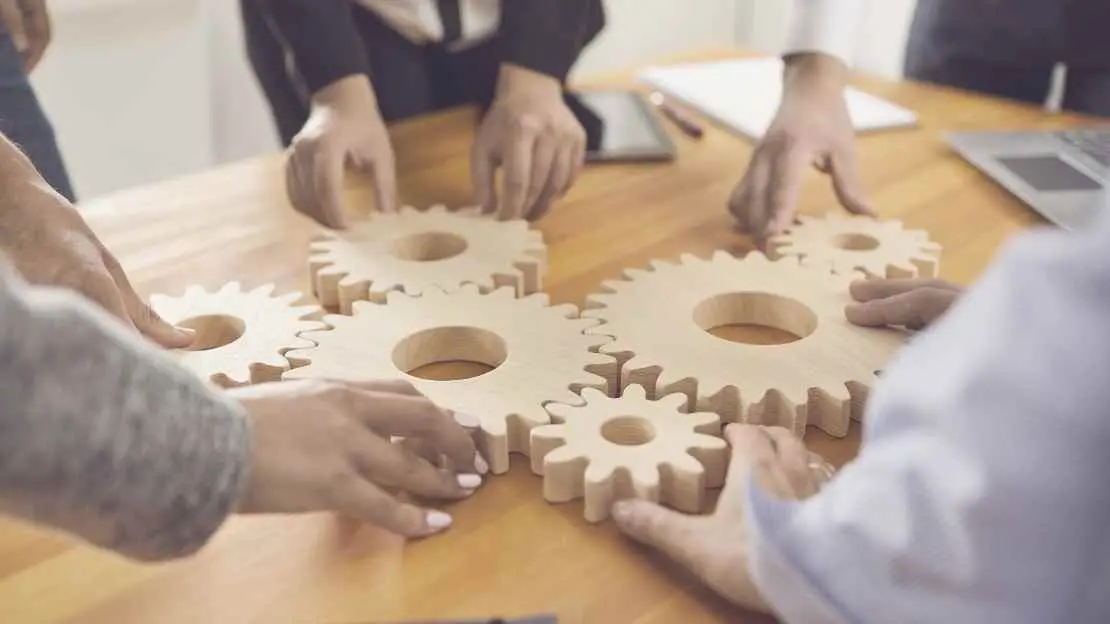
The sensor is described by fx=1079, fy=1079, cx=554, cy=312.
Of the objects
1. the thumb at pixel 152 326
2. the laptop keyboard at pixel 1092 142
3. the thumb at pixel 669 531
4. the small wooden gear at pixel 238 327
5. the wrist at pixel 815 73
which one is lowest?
the thumb at pixel 669 531

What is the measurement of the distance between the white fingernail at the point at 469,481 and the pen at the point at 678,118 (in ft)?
2.49

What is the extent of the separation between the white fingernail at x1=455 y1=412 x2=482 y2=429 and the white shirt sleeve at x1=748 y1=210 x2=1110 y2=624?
1.00 feet

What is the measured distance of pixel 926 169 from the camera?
51.1 inches

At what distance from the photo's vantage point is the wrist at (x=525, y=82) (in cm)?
127

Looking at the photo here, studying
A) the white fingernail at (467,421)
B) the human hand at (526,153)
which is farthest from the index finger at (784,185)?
the white fingernail at (467,421)

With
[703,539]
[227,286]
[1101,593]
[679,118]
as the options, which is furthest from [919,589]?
[679,118]

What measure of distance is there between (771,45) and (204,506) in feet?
8.04

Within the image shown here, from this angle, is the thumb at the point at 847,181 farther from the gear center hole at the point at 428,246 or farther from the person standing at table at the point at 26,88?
the person standing at table at the point at 26,88

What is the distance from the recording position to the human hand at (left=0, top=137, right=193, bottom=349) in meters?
0.82

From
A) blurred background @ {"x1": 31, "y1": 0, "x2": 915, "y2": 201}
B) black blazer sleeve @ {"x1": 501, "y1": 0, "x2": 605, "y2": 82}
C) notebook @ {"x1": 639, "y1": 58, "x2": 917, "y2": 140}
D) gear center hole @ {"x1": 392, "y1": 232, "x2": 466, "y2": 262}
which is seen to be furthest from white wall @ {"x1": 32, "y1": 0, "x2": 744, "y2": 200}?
gear center hole @ {"x1": 392, "y1": 232, "x2": 466, "y2": 262}

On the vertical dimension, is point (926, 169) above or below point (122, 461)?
below

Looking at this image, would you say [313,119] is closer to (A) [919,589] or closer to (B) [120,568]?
(B) [120,568]

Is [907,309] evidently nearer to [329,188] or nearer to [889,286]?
[889,286]

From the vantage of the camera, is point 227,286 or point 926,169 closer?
Result: point 227,286
